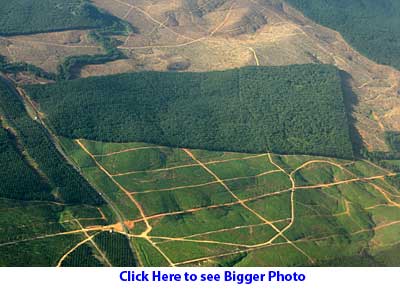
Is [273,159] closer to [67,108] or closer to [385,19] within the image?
[67,108]

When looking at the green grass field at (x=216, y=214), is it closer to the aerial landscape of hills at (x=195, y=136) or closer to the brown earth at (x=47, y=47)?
the aerial landscape of hills at (x=195, y=136)

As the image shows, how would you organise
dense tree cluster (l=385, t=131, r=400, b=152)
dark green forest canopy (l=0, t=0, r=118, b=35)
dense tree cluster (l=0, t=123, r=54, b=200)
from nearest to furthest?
dense tree cluster (l=0, t=123, r=54, b=200)
dense tree cluster (l=385, t=131, r=400, b=152)
dark green forest canopy (l=0, t=0, r=118, b=35)

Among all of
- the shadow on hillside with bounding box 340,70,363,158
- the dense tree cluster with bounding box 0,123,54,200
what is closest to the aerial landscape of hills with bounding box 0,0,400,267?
the dense tree cluster with bounding box 0,123,54,200

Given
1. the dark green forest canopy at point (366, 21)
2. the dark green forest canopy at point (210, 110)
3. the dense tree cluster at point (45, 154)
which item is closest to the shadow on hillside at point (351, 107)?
the dark green forest canopy at point (210, 110)

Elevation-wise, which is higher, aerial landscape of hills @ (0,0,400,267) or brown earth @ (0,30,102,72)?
brown earth @ (0,30,102,72)

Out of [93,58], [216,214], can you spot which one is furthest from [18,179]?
[93,58]

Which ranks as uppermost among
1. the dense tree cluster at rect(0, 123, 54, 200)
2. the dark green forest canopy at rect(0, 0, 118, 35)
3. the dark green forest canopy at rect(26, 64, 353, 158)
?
the dark green forest canopy at rect(0, 0, 118, 35)

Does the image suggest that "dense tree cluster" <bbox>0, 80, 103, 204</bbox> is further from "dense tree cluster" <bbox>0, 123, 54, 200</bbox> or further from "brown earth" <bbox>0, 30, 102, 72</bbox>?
"brown earth" <bbox>0, 30, 102, 72</bbox>

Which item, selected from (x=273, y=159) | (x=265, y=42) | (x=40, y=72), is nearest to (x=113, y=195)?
(x=273, y=159)
